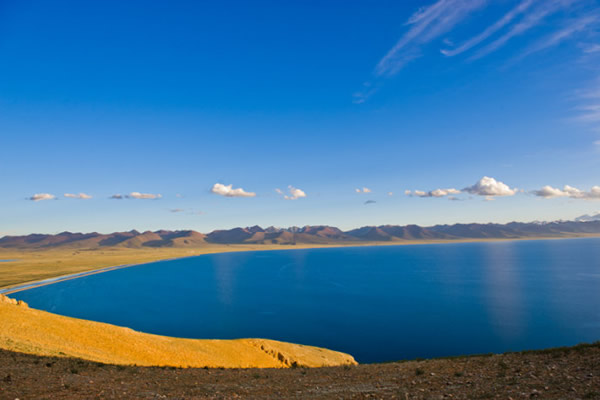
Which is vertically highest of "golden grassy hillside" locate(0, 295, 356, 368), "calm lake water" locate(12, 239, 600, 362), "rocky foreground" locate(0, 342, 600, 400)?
"rocky foreground" locate(0, 342, 600, 400)

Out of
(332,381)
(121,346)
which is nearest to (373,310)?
(121,346)

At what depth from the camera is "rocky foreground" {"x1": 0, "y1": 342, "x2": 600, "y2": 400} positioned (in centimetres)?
1578

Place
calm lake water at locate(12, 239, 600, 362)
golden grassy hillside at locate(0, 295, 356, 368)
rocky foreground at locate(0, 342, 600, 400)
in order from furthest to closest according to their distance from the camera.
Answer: calm lake water at locate(12, 239, 600, 362) → golden grassy hillside at locate(0, 295, 356, 368) → rocky foreground at locate(0, 342, 600, 400)

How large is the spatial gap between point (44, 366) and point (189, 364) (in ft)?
59.1

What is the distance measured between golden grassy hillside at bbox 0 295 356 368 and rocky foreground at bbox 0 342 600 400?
9.30m

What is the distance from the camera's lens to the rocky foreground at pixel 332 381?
15781mm

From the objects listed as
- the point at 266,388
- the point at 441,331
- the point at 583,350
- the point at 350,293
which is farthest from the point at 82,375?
the point at 350,293

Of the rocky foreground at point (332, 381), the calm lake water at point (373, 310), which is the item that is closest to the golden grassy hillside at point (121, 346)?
the rocky foreground at point (332, 381)

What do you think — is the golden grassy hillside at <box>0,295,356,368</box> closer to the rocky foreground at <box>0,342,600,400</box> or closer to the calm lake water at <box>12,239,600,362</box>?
the rocky foreground at <box>0,342,600,400</box>

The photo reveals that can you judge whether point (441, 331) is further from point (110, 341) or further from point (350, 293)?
point (110, 341)

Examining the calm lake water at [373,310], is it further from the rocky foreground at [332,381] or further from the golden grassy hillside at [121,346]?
the rocky foreground at [332,381]

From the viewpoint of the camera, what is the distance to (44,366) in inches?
941

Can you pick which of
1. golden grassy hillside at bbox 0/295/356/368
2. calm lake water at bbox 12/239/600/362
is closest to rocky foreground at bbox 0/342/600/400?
golden grassy hillside at bbox 0/295/356/368

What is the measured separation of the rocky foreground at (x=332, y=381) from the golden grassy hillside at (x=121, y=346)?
9300mm
